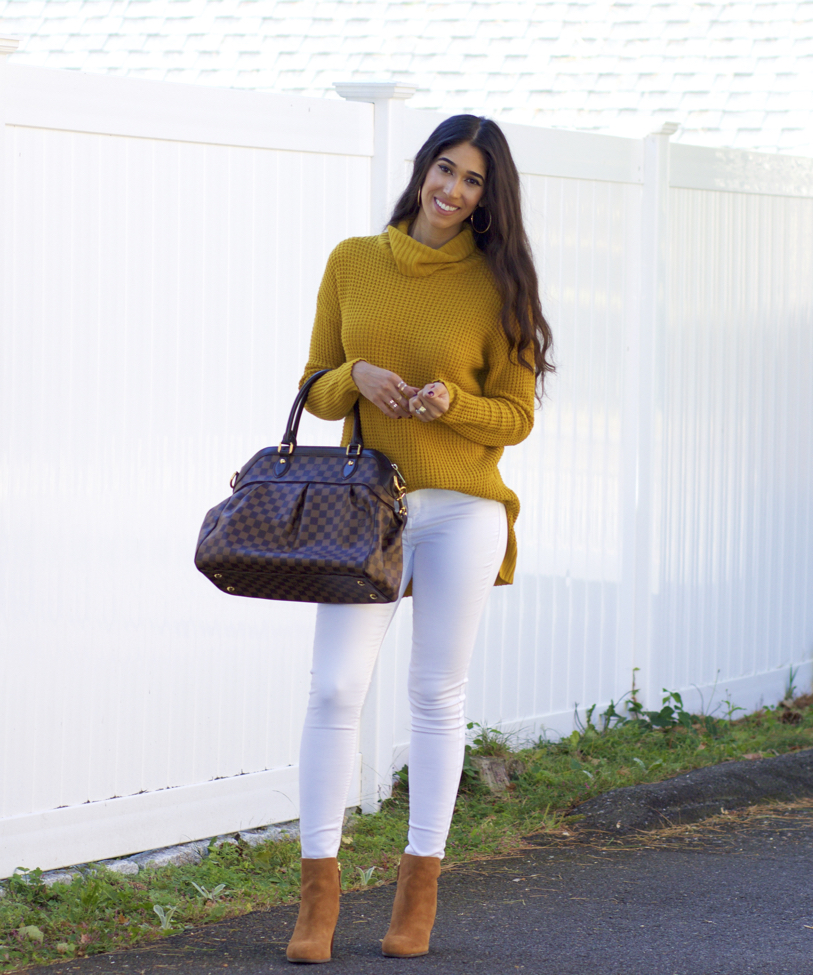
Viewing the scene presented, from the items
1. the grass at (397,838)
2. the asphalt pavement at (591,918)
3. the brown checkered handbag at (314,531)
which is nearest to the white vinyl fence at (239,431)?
the grass at (397,838)

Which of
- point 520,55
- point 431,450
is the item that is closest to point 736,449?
point 431,450

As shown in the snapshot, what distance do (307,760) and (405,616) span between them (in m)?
1.52

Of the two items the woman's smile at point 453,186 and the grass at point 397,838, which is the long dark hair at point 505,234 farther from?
the grass at point 397,838

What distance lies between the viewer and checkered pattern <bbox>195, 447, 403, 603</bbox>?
2.90 m

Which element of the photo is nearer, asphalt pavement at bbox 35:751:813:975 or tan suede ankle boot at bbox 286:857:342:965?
tan suede ankle boot at bbox 286:857:342:965

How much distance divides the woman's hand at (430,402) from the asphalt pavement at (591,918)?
4.32 ft

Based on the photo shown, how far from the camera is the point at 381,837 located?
4188 mm

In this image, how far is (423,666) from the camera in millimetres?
3141

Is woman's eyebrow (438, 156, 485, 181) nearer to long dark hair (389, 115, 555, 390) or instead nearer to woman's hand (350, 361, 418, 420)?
long dark hair (389, 115, 555, 390)

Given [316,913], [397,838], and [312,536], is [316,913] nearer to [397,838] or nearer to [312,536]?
[312,536]

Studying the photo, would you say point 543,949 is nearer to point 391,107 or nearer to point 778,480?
point 391,107

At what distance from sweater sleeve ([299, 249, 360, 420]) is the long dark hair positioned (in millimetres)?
364

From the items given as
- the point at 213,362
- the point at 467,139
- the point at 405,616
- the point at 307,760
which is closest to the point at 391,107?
the point at 213,362

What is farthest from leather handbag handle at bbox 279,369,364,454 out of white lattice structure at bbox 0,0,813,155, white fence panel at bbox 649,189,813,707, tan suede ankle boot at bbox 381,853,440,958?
white lattice structure at bbox 0,0,813,155
